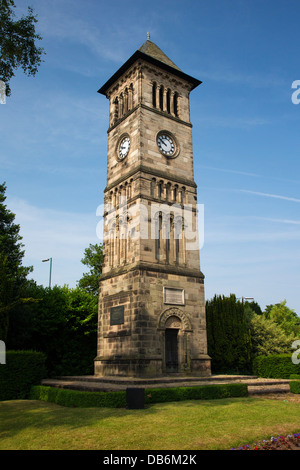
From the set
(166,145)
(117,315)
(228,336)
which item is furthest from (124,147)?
(228,336)

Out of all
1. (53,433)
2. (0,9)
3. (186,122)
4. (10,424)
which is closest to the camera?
(53,433)

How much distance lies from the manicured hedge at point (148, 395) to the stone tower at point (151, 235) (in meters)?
5.86

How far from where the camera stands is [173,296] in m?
24.3

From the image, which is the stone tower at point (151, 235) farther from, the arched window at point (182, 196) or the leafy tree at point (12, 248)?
the leafy tree at point (12, 248)

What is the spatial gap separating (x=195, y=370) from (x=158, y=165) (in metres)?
14.4

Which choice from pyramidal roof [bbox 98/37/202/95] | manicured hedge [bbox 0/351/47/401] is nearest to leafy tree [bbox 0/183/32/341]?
manicured hedge [bbox 0/351/47/401]

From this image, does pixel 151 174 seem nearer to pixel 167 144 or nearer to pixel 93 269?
pixel 167 144

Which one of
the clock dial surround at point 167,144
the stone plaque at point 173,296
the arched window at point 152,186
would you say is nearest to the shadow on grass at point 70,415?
the stone plaque at point 173,296

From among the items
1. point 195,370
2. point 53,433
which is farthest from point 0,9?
point 195,370

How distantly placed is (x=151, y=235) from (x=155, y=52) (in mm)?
16838

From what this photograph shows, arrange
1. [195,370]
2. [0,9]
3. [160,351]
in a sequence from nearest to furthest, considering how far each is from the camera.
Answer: [0,9] < [160,351] < [195,370]

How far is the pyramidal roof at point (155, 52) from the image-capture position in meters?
30.0

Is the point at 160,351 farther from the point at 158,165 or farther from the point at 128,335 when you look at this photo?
the point at 158,165
